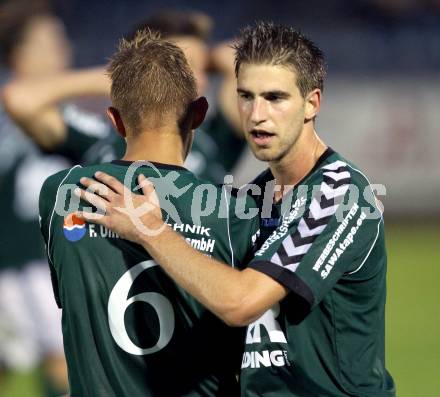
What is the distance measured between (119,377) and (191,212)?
71 centimetres

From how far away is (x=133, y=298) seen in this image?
158 inches

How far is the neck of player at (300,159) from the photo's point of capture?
169 inches

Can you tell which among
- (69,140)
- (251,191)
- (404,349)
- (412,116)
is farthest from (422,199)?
(251,191)

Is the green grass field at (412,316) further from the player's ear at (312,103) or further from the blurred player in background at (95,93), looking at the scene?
the player's ear at (312,103)

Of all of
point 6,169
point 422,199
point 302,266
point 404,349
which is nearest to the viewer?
point 302,266

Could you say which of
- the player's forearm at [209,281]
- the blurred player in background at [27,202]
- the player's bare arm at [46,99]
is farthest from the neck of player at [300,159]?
the blurred player in background at [27,202]

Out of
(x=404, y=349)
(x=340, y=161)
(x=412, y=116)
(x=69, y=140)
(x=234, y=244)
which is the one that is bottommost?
(x=404, y=349)

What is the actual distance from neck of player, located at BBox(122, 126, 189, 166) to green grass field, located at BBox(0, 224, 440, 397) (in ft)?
15.8

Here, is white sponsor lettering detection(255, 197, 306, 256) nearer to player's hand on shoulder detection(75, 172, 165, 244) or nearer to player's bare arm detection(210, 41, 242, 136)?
player's hand on shoulder detection(75, 172, 165, 244)

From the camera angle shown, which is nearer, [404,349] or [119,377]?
[119,377]

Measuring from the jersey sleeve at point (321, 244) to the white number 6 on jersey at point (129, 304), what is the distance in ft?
1.30

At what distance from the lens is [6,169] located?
348 inches

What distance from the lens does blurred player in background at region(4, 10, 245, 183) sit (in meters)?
6.75

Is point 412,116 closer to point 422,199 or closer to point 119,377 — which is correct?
point 422,199
